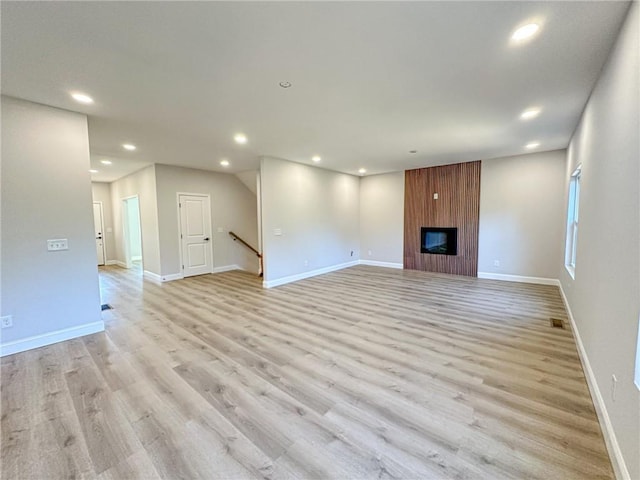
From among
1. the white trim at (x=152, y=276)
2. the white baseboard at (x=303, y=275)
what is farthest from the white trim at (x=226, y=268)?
the white baseboard at (x=303, y=275)

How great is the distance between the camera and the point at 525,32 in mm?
1907

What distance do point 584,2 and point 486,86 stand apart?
41.0 inches

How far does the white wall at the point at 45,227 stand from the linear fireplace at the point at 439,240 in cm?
683

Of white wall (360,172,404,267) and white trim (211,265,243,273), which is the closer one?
white trim (211,265,243,273)

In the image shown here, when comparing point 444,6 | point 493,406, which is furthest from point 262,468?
point 444,6

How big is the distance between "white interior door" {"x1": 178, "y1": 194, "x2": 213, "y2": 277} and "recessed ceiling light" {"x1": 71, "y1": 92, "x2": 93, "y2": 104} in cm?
378

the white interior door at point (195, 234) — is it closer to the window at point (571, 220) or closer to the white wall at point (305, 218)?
the white wall at point (305, 218)

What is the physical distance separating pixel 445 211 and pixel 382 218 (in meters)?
1.78

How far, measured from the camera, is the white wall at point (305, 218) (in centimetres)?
569

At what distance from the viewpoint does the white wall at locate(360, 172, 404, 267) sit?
7664mm

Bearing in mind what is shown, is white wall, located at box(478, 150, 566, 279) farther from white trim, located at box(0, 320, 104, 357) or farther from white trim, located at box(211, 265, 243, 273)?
white trim, located at box(0, 320, 104, 357)

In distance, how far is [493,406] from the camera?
2.00 meters

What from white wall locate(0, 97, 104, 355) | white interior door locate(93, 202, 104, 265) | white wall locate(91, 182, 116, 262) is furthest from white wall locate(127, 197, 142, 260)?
white wall locate(0, 97, 104, 355)

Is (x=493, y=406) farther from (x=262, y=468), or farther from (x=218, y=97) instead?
(x=218, y=97)
